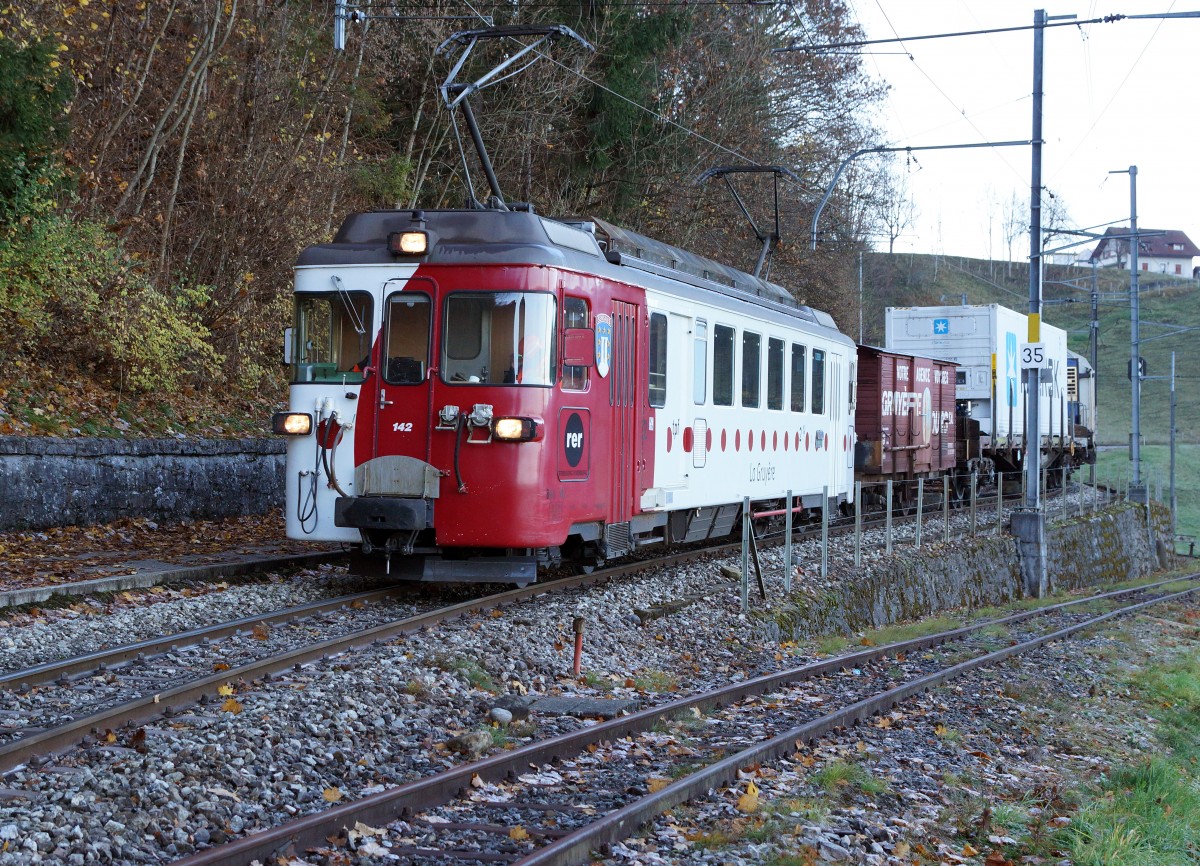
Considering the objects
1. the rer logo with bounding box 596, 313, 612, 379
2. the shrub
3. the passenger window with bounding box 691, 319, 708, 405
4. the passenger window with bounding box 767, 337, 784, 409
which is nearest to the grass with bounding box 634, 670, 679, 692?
the rer logo with bounding box 596, 313, 612, 379

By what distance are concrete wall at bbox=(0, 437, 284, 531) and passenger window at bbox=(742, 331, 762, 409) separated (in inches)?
277

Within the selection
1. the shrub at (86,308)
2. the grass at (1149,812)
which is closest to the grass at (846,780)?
the grass at (1149,812)

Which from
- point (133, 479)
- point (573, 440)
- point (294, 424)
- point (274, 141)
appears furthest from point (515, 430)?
point (274, 141)

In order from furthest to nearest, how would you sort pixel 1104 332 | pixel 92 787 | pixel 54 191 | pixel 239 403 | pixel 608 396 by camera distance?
pixel 1104 332 → pixel 239 403 → pixel 54 191 → pixel 608 396 → pixel 92 787

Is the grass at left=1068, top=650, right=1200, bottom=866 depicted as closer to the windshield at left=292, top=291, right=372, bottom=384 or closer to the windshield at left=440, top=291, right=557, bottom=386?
the windshield at left=440, top=291, right=557, bottom=386

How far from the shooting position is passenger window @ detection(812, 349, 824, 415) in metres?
17.9

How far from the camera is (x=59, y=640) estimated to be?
8820 millimetres

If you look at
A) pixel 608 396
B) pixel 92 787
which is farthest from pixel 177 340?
pixel 92 787

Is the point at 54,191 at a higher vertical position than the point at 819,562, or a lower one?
higher

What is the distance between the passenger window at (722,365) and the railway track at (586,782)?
15.4 feet

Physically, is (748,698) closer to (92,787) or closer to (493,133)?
(92,787)

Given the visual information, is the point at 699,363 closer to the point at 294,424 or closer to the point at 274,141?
the point at 294,424

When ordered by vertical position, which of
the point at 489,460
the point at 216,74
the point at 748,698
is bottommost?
the point at 748,698

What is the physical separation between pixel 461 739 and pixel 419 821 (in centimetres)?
111
